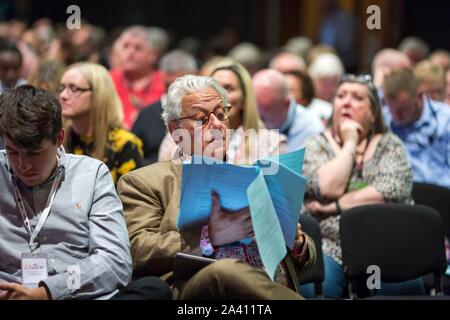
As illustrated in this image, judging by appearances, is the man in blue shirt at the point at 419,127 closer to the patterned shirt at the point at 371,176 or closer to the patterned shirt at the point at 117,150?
the patterned shirt at the point at 371,176

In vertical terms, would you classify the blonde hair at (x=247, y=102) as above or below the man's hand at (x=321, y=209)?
above

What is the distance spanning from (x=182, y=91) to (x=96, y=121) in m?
1.57

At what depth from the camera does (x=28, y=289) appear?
10.2 ft

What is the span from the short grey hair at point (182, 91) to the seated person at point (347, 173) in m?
1.32

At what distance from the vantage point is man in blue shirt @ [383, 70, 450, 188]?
6.44 m

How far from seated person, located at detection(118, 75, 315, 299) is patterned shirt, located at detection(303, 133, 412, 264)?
125cm

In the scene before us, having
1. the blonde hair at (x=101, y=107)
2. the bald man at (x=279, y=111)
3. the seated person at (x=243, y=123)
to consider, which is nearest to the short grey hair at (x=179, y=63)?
the bald man at (x=279, y=111)

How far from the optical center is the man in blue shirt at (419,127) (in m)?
6.44

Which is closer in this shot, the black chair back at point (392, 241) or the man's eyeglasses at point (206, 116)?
the man's eyeglasses at point (206, 116)

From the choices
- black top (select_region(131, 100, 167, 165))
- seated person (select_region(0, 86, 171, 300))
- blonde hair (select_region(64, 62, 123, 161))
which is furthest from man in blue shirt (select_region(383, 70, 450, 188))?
seated person (select_region(0, 86, 171, 300))

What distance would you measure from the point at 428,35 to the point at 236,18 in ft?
11.1
